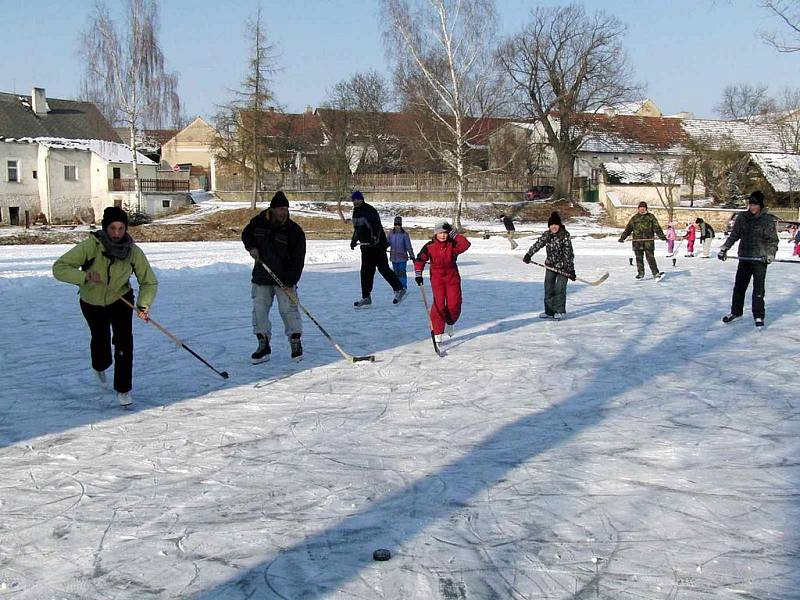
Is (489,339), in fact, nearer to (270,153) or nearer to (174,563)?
(174,563)

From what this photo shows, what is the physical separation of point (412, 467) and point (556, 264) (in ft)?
19.6

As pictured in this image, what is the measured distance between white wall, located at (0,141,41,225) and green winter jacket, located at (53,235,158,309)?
123ft

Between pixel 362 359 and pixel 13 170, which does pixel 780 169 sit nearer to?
pixel 13 170

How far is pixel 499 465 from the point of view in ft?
15.0

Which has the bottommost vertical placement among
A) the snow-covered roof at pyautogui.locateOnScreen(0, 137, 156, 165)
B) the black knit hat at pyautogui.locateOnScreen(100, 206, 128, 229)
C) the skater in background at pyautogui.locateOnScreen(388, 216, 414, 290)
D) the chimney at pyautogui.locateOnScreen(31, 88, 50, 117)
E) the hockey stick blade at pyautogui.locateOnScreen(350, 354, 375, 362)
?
the hockey stick blade at pyautogui.locateOnScreen(350, 354, 375, 362)

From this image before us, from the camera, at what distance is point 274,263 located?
7.40 metres

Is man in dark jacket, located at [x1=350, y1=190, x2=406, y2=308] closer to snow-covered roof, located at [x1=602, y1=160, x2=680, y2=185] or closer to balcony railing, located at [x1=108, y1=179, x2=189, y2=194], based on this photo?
balcony railing, located at [x1=108, y1=179, x2=189, y2=194]

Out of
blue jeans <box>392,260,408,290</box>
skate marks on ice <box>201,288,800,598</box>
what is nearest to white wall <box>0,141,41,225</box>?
blue jeans <box>392,260,408,290</box>

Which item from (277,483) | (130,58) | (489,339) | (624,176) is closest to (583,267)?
(489,339)

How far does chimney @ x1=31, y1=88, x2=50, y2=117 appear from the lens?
42.6 m

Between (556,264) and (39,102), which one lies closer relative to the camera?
(556,264)

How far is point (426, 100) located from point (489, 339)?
2582 centimetres

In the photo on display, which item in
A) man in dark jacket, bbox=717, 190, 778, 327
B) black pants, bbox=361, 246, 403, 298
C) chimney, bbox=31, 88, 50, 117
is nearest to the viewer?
man in dark jacket, bbox=717, 190, 778, 327

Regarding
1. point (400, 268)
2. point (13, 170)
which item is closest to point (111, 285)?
point (400, 268)
